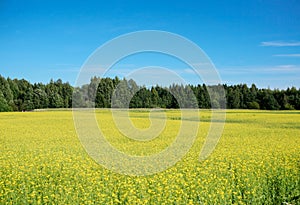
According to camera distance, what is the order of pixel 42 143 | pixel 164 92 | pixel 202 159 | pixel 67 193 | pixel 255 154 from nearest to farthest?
pixel 67 193
pixel 202 159
pixel 255 154
pixel 42 143
pixel 164 92

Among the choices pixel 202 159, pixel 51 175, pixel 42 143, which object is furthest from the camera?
pixel 42 143

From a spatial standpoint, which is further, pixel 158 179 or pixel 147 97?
pixel 147 97

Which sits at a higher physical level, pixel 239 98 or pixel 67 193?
pixel 239 98

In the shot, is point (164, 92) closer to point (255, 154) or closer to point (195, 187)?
point (255, 154)

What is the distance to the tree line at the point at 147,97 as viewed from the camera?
109 ft

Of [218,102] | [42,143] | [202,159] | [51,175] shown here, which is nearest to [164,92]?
[218,102]

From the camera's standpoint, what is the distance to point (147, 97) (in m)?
32.2

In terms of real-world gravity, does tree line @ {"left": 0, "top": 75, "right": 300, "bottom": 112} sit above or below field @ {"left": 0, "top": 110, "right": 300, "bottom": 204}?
above

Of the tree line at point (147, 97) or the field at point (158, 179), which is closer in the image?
the field at point (158, 179)

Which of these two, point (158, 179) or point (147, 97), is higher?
point (147, 97)

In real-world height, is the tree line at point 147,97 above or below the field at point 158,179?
above

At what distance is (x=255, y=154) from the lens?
39.9 feet

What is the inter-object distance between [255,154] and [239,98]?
34.0 m

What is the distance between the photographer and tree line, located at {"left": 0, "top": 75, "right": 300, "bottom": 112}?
3312 centimetres
